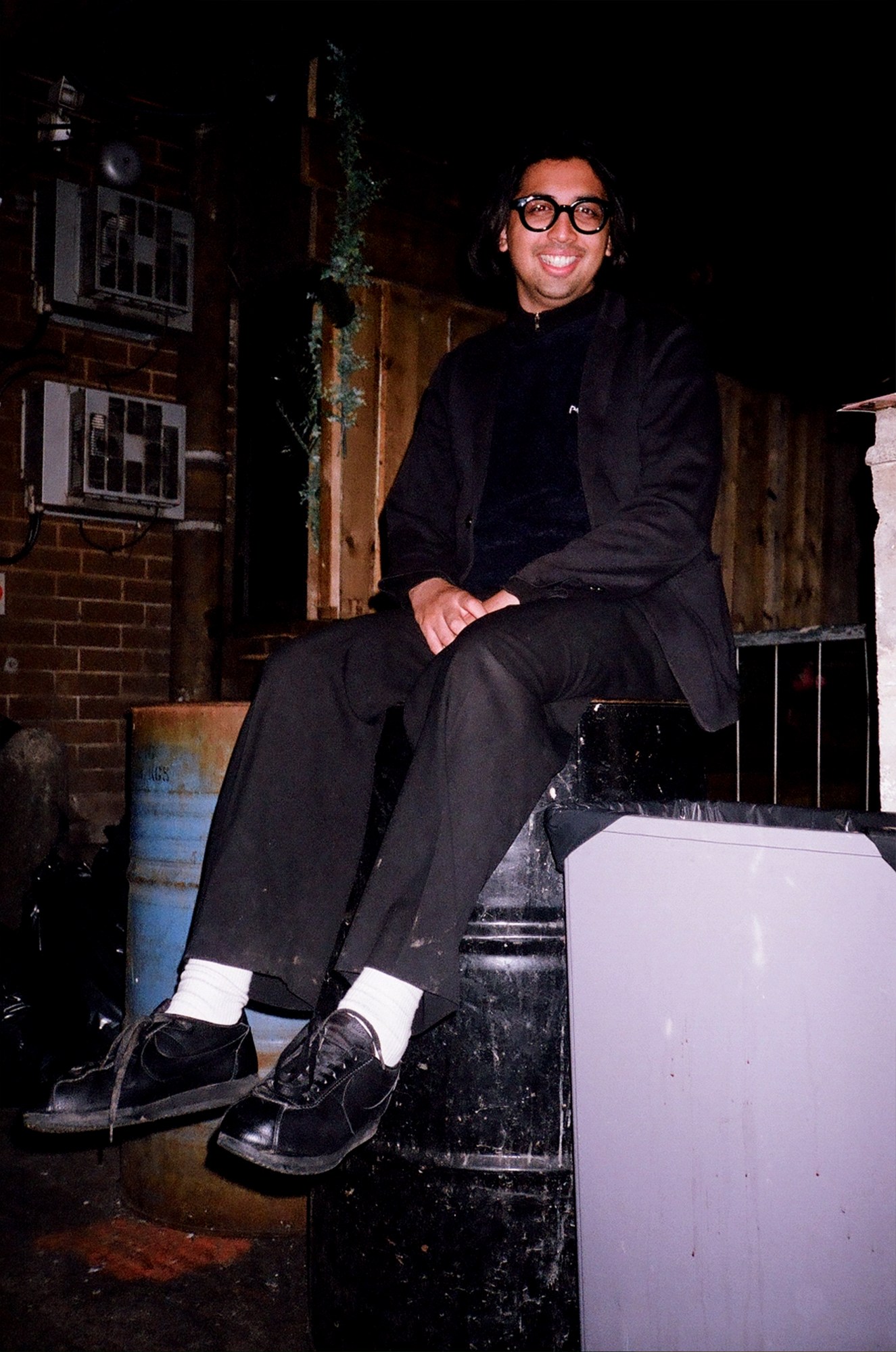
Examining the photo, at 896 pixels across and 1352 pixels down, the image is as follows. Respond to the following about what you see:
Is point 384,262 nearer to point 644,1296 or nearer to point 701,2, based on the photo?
point 701,2

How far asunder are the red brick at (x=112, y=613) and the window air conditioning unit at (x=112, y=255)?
1203 mm

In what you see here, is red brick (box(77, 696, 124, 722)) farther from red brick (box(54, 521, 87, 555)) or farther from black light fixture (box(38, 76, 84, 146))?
black light fixture (box(38, 76, 84, 146))

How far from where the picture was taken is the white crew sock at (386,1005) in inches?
54.8

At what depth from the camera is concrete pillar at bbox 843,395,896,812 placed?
1455 millimetres

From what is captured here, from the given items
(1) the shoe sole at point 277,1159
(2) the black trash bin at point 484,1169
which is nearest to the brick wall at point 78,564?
(2) the black trash bin at point 484,1169

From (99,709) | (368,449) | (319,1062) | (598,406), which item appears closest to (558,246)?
(598,406)

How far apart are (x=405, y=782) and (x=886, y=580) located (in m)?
0.81

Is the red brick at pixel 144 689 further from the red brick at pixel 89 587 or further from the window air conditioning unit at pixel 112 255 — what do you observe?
the window air conditioning unit at pixel 112 255

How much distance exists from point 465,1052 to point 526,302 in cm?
169

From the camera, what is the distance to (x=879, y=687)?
4.80ft

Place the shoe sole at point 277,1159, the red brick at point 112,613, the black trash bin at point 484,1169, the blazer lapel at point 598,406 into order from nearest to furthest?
the shoe sole at point 277,1159 → the black trash bin at point 484,1169 → the blazer lapel at point 598,406 → the red brick at point 112,613

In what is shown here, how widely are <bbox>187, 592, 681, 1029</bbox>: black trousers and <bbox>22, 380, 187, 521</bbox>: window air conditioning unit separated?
8.35 feet

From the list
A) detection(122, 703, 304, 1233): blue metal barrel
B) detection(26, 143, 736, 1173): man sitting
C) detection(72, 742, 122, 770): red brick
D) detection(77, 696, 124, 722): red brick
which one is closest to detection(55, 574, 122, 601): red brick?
detection(77, 696, 124, 722): red brick

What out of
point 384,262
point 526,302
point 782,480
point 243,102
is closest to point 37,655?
point 384,262
